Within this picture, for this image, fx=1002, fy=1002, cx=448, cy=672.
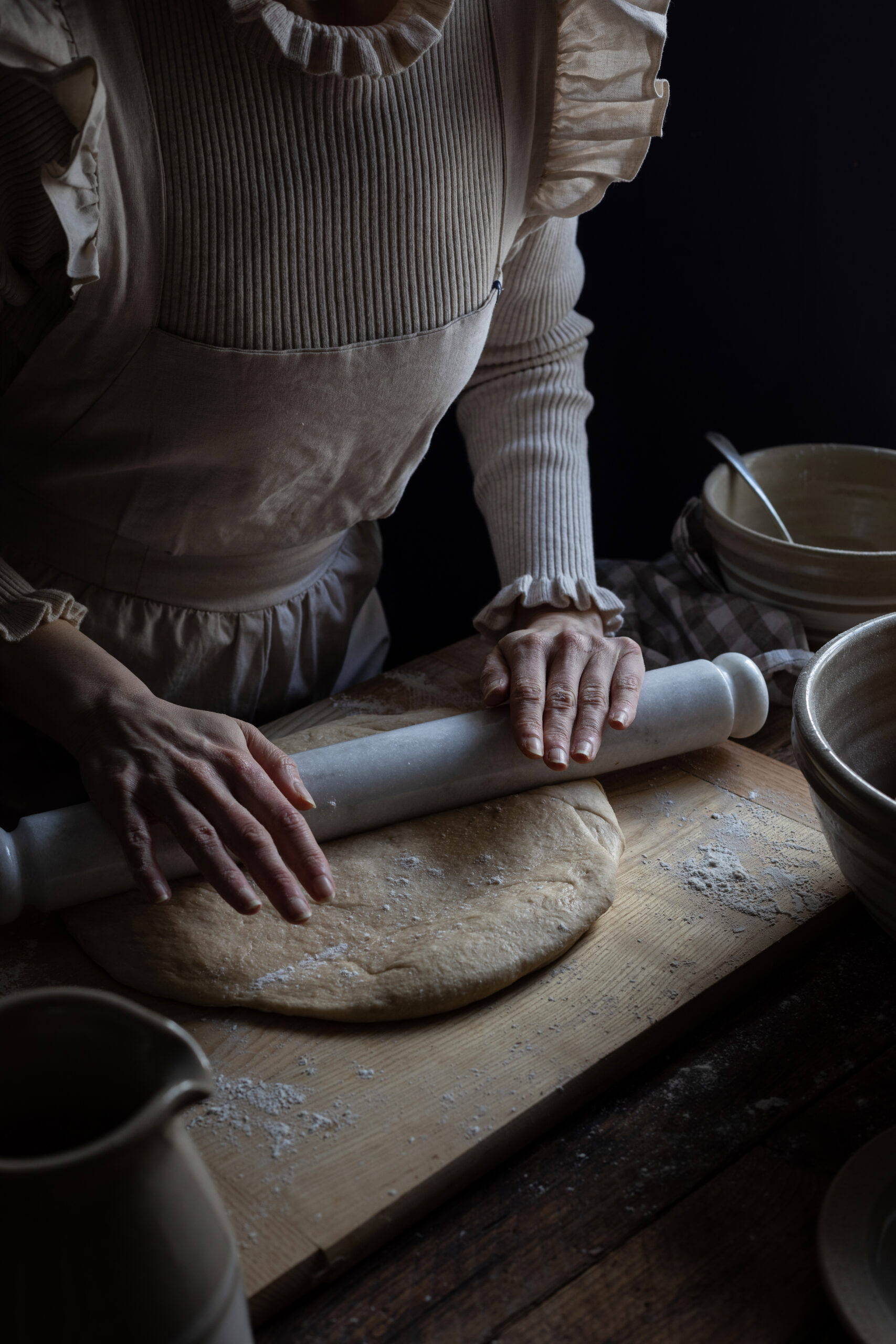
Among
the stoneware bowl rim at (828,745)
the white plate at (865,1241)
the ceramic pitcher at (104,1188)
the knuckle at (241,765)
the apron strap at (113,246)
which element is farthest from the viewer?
the knuckle at (241,765)

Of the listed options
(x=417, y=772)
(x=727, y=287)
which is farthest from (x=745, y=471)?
(x=417, y=772)

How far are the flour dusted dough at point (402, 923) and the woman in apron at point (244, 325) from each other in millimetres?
66

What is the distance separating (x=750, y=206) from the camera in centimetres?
169

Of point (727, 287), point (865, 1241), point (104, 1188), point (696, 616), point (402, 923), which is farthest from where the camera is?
point (727, 287)

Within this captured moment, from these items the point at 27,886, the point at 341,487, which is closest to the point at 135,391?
the point at 341,487

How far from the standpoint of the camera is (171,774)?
37.2 inches

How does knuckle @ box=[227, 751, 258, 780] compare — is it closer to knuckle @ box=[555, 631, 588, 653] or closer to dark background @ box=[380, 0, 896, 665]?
knuckle @ box=[555, 631, 588, 653]

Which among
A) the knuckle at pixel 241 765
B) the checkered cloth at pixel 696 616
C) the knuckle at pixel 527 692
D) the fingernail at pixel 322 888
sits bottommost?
the checkered cloth at pixel 696 616

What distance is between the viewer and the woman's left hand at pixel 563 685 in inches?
44.7

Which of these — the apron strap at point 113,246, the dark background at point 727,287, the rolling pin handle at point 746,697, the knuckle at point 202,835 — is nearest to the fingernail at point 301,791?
the knuckle at point 202,835

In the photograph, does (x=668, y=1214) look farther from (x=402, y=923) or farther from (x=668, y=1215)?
(x=402, y=923)

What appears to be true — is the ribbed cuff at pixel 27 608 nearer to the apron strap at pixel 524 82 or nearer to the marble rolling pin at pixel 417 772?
the marble rolling pin at pixel 417 772

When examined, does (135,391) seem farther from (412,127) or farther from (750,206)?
(750,206)

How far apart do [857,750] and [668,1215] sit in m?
0.49
